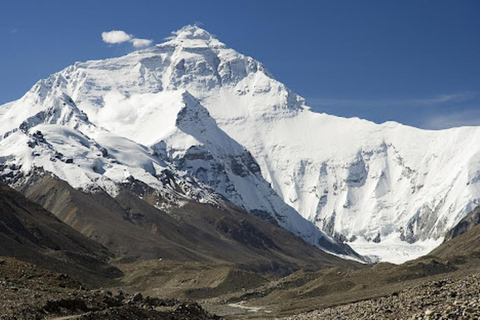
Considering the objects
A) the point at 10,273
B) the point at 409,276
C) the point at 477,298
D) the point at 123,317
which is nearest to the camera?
the point at 477,298

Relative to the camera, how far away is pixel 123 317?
73.8m

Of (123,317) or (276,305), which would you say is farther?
(276,305)

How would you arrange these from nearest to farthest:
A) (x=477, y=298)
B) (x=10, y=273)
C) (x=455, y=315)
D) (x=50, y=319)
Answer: (x=455, y=315) → (x=477, y=298) → (x=50, y=319) → (x=10, y=273)

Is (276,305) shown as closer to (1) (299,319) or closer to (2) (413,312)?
(1) (299,319)

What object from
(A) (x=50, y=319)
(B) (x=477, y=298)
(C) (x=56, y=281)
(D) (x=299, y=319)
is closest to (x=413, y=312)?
(B) (x=477, y=298)

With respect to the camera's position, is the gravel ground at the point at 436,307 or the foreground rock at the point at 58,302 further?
the foreground rock at the point at 58,302

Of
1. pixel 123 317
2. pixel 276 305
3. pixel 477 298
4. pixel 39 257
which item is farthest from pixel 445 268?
pixel 477 298

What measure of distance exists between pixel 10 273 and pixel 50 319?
83.4 ft

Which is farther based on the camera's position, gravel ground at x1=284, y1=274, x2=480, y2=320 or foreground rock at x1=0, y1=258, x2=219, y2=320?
foreground rock at x1=0, y1=258, x2=219, y2=320

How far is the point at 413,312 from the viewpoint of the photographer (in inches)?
2235

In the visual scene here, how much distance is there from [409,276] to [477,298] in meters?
101

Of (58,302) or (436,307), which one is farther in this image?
(58,302)

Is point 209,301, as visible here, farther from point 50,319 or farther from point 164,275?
point 50,319

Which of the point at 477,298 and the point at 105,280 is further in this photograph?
the point at 105,280
